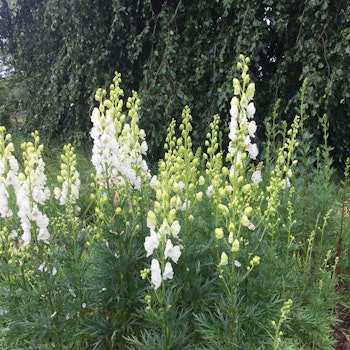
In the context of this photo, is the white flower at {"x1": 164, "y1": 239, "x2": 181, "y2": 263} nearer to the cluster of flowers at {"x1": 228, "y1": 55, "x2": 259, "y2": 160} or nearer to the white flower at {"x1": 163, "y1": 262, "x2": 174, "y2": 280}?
the white flower at {"x1": 163, "y1": 262, "x2": 174, "y2": 280}

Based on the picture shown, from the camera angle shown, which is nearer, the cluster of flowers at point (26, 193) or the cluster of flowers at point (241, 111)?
the cluster of flowers at point (241, 111)

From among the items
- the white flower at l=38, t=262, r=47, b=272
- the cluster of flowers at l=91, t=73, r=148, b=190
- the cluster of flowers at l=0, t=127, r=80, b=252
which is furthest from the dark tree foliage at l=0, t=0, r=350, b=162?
the white flower at l=38, t=262, r=47, b=272

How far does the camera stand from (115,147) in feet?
5.62

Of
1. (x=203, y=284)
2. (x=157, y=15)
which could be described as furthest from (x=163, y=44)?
(x=203, y=284)

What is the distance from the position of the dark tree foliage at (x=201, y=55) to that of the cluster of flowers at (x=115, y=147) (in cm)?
174

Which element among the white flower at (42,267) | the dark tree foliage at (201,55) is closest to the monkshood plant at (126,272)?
the white flower at (42,267)

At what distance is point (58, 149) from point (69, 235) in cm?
328

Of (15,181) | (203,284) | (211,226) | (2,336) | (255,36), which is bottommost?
(2,336)

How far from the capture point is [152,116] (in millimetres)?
3906

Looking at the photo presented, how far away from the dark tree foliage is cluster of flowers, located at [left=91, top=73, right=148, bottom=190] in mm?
1744

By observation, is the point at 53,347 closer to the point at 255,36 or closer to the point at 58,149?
the point at 255,36

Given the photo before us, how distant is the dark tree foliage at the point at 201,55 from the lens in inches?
130

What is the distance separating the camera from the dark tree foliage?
3.31 m

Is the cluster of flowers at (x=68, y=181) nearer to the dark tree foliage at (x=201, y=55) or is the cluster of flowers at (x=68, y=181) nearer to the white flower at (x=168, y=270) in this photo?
the white flower at (x=168, y=270)
